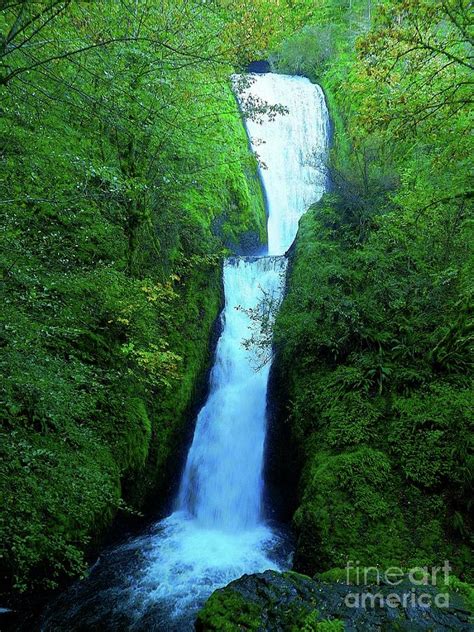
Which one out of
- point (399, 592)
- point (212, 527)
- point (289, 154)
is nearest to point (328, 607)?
point (399, 592)

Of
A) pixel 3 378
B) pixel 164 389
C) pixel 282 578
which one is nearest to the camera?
pixel 3 378

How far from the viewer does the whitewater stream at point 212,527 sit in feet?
18.2

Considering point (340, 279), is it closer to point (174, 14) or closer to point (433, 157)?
point (433, 157)

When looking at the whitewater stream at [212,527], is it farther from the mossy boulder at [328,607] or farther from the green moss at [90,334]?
the mossy boulder at [328,607]

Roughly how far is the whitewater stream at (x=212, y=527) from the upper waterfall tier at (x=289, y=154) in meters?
5.19

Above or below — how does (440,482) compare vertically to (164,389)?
below

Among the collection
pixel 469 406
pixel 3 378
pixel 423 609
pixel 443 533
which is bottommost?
pixel 443 533

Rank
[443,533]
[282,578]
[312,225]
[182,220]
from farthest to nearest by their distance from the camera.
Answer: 1. [312,225]
2. [182,220]
3. [443,533]
4. [282,578]

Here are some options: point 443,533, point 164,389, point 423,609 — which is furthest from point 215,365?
point 423,609

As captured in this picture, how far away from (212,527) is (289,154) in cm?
1699

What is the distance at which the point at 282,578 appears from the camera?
11.0 ft

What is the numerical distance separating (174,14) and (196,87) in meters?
1.88

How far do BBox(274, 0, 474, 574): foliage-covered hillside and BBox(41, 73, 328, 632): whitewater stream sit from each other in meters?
1.35

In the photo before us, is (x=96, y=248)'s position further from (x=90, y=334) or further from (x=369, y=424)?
(x=369, y=424)
